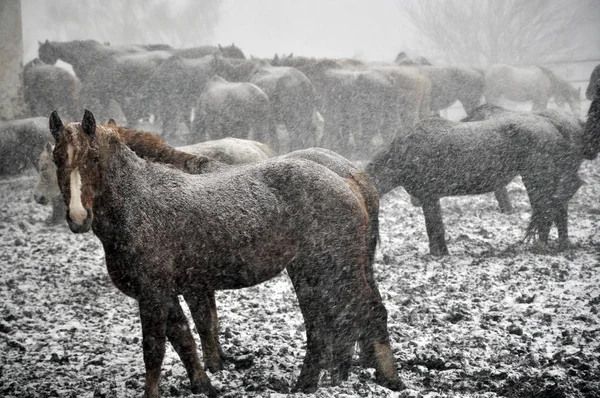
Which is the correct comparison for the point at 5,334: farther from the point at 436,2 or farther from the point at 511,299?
the point at 436,2

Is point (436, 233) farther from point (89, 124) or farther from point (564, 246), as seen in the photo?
point (89, 124)

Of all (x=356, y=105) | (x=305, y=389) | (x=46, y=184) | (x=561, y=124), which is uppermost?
(x=356, y=105)

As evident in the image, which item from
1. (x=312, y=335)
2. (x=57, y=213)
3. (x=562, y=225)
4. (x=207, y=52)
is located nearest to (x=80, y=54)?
(x=207, y=52)

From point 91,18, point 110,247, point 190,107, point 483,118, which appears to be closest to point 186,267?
point 110,247

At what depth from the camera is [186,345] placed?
3.61m

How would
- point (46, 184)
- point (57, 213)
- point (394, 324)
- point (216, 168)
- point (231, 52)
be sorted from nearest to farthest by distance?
point (216, 168), point (394, 324), point (46, 184), point (57, 213), point (231, 52)

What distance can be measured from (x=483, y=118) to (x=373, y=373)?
509 centimetres

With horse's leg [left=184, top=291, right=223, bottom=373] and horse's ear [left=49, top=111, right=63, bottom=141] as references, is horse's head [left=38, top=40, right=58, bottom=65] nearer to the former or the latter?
horse's leg [left=184, top=291, right=223, bottom=373]

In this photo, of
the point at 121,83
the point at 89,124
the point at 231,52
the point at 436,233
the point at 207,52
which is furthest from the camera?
the point at 231,52

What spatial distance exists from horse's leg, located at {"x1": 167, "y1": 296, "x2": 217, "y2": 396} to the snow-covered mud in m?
0.17

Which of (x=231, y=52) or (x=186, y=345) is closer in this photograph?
(x=186, y=345)

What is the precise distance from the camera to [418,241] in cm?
786

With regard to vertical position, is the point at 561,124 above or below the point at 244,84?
below

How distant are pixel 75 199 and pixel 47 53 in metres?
13.5
